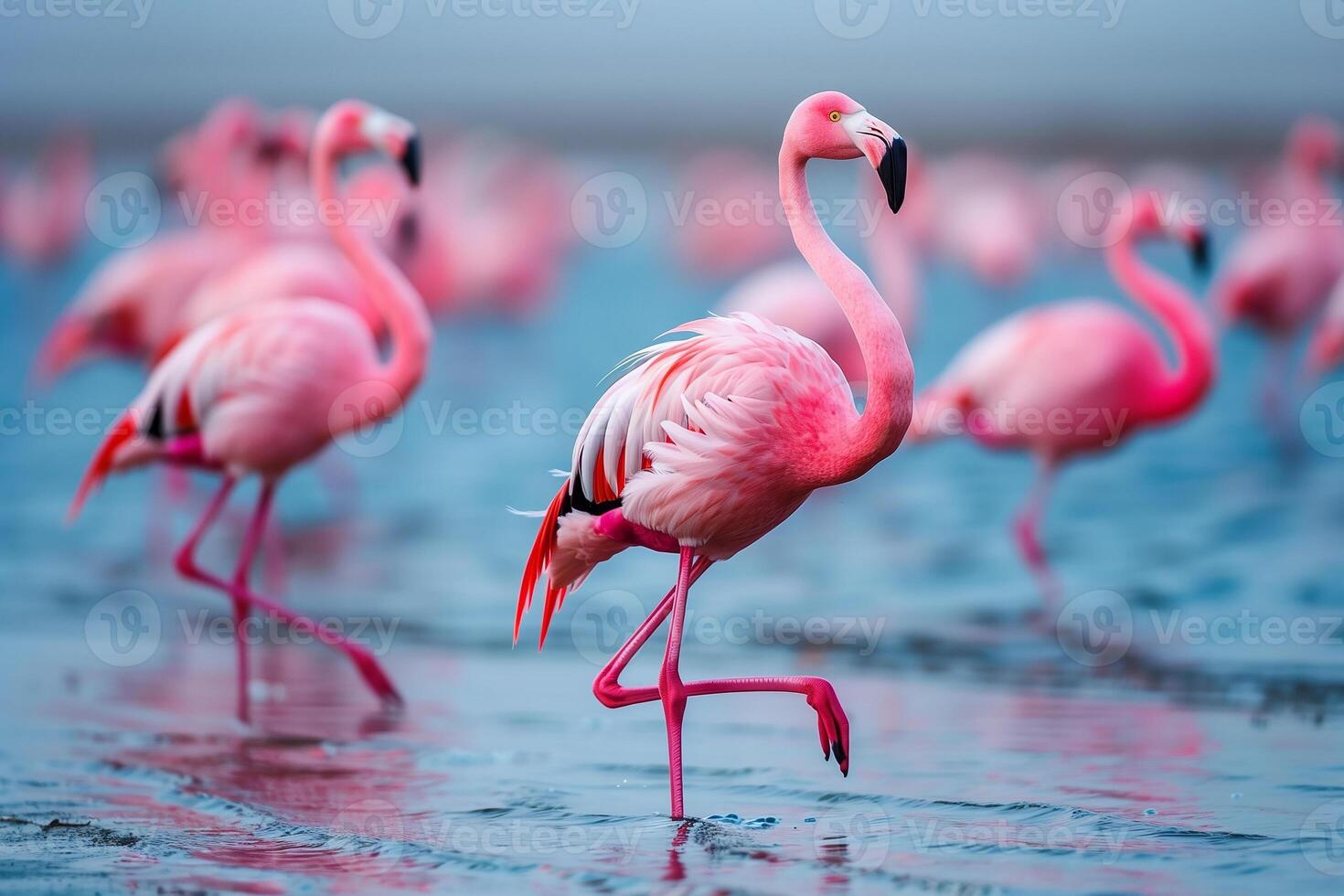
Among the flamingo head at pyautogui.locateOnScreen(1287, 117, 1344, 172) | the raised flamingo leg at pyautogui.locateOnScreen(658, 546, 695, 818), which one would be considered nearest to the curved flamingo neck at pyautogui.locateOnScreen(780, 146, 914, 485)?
the raised flamingo leg at pyautogui.locateOnScreen(658, 546, 695, 818)

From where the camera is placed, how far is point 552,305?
1141cm

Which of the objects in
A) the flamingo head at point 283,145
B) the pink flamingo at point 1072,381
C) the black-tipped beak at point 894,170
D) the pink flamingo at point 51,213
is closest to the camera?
the black-tipped beak at point 894,170

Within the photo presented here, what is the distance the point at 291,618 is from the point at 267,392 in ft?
2.41

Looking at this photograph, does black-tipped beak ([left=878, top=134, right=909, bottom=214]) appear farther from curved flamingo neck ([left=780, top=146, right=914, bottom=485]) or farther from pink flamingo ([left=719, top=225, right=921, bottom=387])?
pink flamingo ([left=719, top=225, right=921, bottom=387])

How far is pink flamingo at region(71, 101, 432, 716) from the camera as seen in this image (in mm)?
5328

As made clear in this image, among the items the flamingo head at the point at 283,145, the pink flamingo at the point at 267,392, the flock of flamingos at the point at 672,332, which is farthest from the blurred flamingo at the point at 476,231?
the pink flamingo at the point at 267,392

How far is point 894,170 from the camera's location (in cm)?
329

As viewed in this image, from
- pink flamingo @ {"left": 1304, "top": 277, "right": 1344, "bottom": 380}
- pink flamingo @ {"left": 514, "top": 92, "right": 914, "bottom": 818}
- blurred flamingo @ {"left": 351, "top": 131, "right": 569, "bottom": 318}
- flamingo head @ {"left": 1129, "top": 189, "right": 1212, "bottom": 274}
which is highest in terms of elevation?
blurred flamingo @ {"left": 351, "top": 131, "right": 569, "bottom": 318}

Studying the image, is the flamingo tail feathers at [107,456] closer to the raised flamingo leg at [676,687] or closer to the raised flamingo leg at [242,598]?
the raised flamingo leg at [242,598]

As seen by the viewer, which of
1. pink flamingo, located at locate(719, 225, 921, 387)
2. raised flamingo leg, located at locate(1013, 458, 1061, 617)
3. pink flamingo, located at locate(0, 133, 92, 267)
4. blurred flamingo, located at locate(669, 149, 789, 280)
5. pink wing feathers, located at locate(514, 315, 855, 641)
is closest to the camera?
pink wing feathers, located at locate(514, 315, 855, 641)

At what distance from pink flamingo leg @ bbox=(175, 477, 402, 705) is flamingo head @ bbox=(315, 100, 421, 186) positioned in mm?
1242

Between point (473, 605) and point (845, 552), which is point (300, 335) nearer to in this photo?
point (473, 605)

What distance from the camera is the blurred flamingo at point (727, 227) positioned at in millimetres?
11586

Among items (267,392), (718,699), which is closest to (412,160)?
(267,392)
